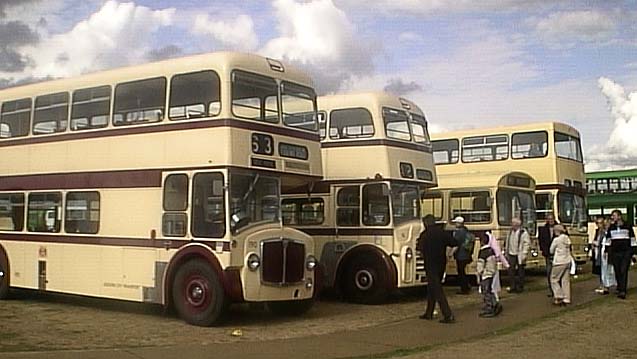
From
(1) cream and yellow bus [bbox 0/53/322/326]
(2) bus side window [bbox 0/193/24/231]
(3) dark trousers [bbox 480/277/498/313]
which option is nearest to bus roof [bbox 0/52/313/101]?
(1) cream and yellow bus [bbox 0/53/322/326]

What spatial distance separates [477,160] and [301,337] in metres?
14.5

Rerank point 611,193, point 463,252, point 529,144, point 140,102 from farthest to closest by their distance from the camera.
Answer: point 611,193 < point 529,144 < point 463,252 < point 140,102

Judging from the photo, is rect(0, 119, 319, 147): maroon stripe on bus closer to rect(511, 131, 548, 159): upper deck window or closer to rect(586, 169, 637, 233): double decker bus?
rect(511, 131, 548, 159): upper deck window

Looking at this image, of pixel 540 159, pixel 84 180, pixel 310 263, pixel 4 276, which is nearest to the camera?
pixel 310 263

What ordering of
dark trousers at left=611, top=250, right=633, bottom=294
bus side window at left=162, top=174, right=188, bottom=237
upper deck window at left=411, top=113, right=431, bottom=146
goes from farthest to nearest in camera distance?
upper deck window at left=411, top=113, right=431, bottom=146
dark trousers at left=611, top=250, right=633, bottom=294
bus side window at left=162, top=174, right=188, bottom=237

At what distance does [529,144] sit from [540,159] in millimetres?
623

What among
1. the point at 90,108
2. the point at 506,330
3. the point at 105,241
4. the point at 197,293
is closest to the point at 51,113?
the point at 90,108

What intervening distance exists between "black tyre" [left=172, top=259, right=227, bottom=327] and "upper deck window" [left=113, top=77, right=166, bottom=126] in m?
2.79

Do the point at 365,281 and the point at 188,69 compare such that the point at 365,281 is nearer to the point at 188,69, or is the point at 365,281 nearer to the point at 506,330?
the point at 506,330

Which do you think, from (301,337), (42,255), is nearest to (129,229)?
(42,255)

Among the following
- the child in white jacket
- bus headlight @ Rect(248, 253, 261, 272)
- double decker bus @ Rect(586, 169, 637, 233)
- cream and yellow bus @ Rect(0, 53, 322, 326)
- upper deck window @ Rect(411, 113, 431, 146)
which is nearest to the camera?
bus headlight @ Rect(248, 253, 261, 272)

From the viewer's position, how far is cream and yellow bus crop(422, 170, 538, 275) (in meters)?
22.0

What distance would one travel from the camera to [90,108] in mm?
16938

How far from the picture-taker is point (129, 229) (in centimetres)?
1582
